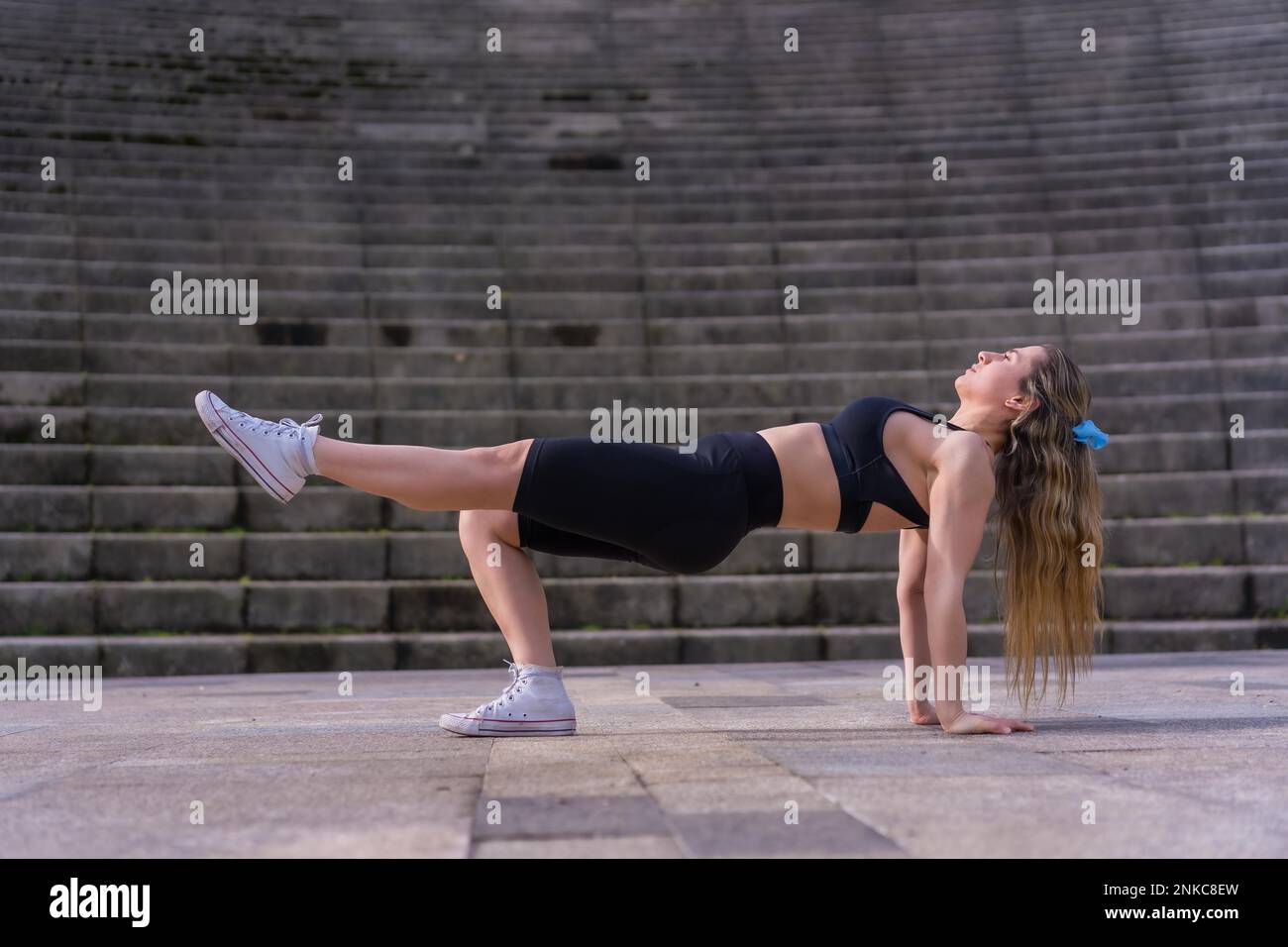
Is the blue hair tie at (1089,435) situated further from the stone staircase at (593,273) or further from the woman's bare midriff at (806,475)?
the stone staircase at (593,273)

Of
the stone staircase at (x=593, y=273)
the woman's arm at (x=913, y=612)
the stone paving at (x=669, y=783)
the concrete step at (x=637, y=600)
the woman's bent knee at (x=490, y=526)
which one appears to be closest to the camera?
the stone paving at (x=669, y=783)

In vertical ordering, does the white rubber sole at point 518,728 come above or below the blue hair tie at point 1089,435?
below

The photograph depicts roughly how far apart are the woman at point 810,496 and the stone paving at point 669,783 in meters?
0.21

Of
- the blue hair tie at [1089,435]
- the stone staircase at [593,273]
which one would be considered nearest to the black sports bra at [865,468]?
the blue hair tie at [1089,435]

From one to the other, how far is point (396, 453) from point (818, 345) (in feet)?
14.5

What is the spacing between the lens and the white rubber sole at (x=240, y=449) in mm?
2883

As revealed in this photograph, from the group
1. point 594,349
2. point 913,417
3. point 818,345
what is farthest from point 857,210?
point 913,417

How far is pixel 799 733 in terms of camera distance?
2896mm

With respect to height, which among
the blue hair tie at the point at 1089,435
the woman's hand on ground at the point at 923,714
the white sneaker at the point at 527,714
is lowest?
the woman's hand on ground at the point at 923,714

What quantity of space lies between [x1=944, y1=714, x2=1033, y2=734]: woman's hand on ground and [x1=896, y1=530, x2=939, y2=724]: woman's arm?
0.79ft

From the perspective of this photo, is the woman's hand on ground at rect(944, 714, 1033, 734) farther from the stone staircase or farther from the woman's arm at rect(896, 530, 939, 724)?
the stone staircase

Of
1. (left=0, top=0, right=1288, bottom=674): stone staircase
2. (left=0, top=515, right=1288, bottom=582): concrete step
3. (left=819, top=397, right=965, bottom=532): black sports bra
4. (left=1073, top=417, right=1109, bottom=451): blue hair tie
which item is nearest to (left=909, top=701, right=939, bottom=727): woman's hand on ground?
(left=819, top=397, right=965, bottom=532): black sports bra

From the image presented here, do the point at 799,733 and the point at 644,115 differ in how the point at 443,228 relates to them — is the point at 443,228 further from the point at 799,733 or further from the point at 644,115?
the point at 799,733

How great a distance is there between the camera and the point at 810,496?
2947mm
